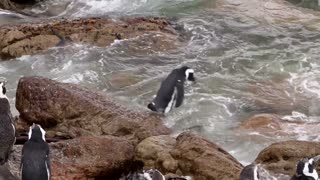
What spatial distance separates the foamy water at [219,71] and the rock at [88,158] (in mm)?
1935

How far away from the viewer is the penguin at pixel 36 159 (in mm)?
5559

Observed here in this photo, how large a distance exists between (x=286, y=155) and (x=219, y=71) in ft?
14.9

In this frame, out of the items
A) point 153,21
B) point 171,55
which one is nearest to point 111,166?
point 171,55

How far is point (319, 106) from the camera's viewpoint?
1010cm

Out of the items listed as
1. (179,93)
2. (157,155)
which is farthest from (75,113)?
(179,93)

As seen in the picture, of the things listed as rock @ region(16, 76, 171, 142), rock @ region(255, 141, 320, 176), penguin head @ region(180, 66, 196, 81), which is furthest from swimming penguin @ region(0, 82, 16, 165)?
penguin head @ region(180, 66, 196, 81)

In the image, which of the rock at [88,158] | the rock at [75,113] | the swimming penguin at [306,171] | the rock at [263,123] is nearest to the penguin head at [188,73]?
the rock at [263,123]

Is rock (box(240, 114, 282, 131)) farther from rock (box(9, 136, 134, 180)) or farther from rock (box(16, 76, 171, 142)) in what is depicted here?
rock (box(9, 136, 134, 180))

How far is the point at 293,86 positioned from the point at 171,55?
2469 mm

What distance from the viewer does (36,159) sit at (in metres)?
5.65

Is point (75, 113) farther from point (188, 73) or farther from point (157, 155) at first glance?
point (188, 73)

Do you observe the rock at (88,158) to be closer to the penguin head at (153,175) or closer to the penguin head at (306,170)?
A: the penguin head at (153,175)

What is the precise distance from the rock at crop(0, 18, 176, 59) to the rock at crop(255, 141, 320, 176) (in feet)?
17.5

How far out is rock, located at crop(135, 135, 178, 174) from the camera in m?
6.79
